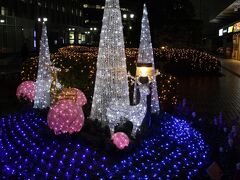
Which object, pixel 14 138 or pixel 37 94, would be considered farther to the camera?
pixel 37 94

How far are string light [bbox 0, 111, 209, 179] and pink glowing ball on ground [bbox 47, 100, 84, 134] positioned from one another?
23cm

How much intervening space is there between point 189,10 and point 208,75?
9.65 m

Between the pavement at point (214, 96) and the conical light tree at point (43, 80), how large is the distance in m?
4.11

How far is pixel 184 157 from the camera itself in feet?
21.1

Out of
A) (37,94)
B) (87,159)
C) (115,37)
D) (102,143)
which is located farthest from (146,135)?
(37,94)

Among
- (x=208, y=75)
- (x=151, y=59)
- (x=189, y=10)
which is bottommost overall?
(x=208, y=75)

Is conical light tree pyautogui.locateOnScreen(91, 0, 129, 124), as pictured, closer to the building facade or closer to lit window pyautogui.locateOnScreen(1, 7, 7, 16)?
the building facade

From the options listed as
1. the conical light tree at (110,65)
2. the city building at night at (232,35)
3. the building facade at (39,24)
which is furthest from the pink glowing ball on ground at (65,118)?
the city building at night at (232,35)

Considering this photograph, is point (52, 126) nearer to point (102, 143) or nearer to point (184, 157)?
point (102, 143)

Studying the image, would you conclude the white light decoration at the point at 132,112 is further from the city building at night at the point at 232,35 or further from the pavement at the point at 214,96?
the city building at night at the point at 232,35

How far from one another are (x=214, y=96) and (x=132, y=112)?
23.9ft

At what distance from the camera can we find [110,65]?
7902 millimetres

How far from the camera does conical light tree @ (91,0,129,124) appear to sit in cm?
791

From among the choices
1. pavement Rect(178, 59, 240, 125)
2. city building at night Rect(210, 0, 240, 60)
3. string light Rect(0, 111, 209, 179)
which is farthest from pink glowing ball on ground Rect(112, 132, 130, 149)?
city building at night Rect(210, 0, 240, 60)
